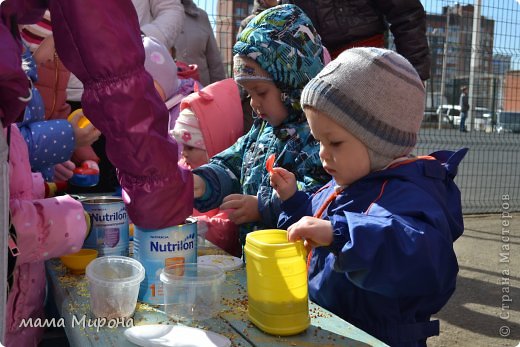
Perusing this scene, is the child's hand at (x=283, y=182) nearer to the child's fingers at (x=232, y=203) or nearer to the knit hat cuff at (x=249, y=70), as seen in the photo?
the child's fingers at (x=232, y=203)

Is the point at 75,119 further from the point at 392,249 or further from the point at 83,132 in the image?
the point at 392,249

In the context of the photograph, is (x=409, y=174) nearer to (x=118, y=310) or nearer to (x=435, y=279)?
→ (x=435, y=279)

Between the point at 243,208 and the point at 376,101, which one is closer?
the point at 376,101

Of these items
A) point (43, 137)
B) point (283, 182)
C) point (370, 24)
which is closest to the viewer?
point (283, 182)

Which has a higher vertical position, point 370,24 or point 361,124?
point 370,24

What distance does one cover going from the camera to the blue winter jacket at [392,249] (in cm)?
123

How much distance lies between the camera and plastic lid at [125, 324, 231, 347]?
113 centimetres

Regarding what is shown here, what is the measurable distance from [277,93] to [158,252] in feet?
3.12

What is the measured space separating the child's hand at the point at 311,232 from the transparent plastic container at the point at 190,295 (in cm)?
21

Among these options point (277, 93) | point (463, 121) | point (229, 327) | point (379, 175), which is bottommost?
point (463, 121)

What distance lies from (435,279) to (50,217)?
971 mm

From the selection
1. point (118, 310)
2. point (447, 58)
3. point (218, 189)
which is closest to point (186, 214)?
point (118, 310)

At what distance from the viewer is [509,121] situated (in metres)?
11.8

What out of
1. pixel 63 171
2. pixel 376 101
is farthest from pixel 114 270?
pixel 63 171
